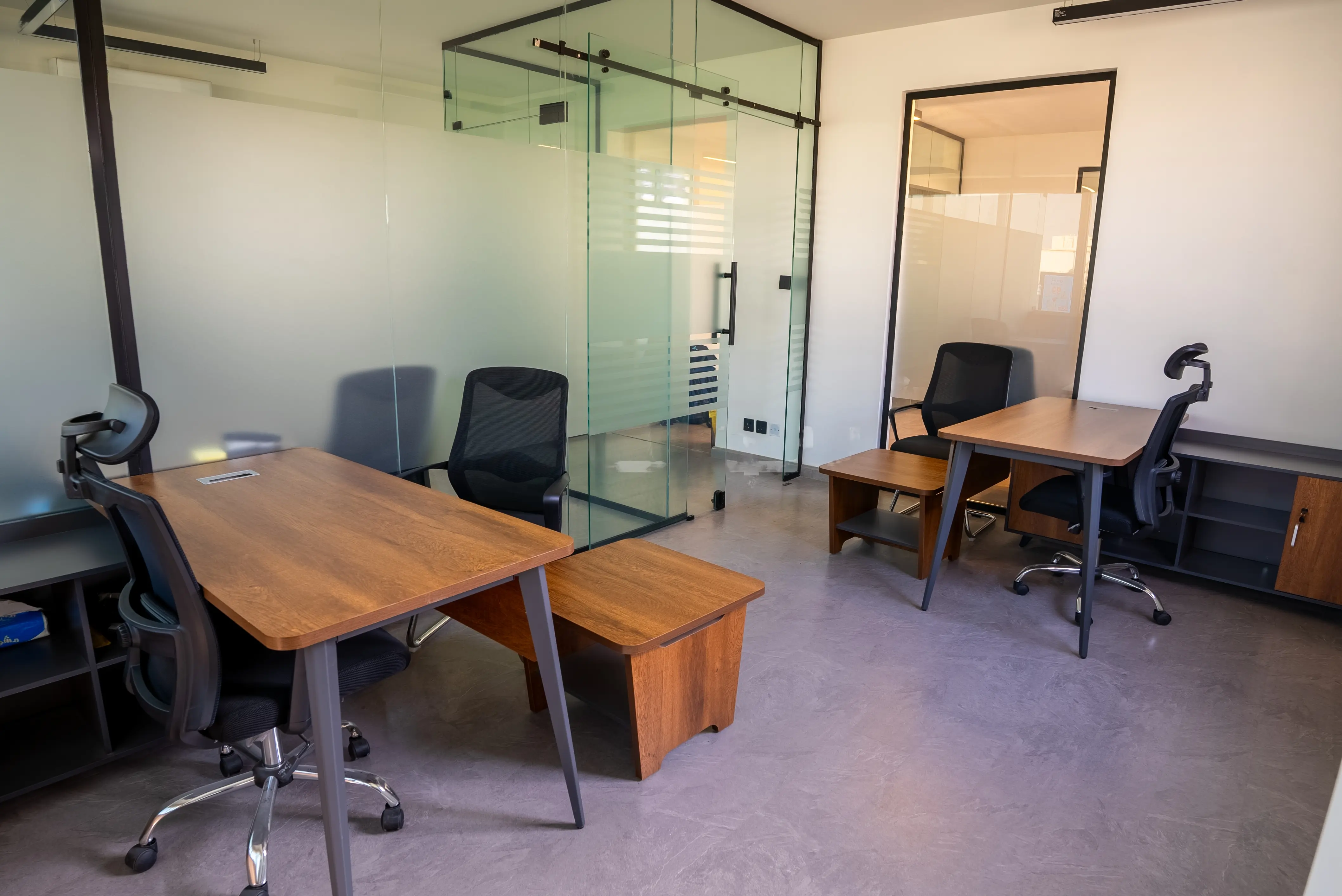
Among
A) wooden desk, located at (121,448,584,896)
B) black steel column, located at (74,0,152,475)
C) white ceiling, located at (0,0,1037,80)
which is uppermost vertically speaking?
white ceiling, located at (0,0,1037,80)

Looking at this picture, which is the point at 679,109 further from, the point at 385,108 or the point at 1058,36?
the point at 1058,36

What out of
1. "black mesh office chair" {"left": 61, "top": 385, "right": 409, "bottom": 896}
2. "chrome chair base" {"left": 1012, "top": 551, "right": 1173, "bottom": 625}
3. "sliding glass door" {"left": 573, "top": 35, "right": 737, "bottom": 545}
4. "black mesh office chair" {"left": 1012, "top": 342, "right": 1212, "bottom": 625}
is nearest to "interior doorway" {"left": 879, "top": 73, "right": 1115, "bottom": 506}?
"black mesh office chair" {"left": 1012, "top": 342, "right": 1212, "bottom": 625}

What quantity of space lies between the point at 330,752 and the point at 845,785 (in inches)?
59.4

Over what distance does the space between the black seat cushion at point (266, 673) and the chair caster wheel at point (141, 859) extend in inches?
19.0

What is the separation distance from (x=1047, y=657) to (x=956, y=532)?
126 centimetres

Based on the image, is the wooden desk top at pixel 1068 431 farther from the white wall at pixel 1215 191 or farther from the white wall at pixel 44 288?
the white wall at pixel 44 288

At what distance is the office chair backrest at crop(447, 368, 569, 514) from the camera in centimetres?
329

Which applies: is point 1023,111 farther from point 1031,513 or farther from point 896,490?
point 896,490

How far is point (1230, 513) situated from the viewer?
3.91 meters

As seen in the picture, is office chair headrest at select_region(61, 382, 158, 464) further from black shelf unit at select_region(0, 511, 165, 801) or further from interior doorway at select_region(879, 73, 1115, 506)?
interior doorway at select_region(879, 73, 1115, 506)

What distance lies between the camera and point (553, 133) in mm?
3715

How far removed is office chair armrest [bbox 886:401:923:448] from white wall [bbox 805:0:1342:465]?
1002 mm

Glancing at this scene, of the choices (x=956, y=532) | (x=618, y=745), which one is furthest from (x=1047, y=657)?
(x=618, y=745)

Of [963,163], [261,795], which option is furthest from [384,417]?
[963,163]
